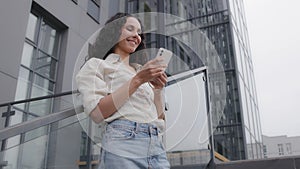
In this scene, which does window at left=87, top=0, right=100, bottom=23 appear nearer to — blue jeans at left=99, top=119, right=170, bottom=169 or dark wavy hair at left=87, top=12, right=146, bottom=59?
dark wavy hair at left=87, top=12, right=146, bottom=59

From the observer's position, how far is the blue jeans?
86 centimetres

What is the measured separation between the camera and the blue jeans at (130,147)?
86 centimetres

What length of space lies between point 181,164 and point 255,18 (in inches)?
442

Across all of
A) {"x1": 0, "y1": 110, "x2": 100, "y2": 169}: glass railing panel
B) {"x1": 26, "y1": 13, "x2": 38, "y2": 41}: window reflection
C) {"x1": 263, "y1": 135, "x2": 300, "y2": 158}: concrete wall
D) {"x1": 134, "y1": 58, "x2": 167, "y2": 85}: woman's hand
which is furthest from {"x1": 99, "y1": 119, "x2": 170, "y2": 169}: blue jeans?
{"x1": 263, "y1": 135, "x2": 300, "y2": 158}: concrete wall

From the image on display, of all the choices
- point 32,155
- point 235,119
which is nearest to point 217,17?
point 235,119

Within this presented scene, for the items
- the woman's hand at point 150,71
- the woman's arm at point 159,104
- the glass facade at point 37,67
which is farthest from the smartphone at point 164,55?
the glass facade at point 37,67

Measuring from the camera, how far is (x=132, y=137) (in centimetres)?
88

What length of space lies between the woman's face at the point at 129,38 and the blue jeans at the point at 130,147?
10.3 inches

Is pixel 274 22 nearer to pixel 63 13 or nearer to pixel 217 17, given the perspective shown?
pixel 217 17

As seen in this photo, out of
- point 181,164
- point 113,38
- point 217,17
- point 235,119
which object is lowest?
point 181,164

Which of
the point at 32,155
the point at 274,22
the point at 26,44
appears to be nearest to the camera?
the point at 32,155

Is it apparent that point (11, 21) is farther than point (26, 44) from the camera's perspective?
No

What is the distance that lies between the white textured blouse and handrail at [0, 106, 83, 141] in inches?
6.7

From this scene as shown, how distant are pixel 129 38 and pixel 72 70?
2766mm
